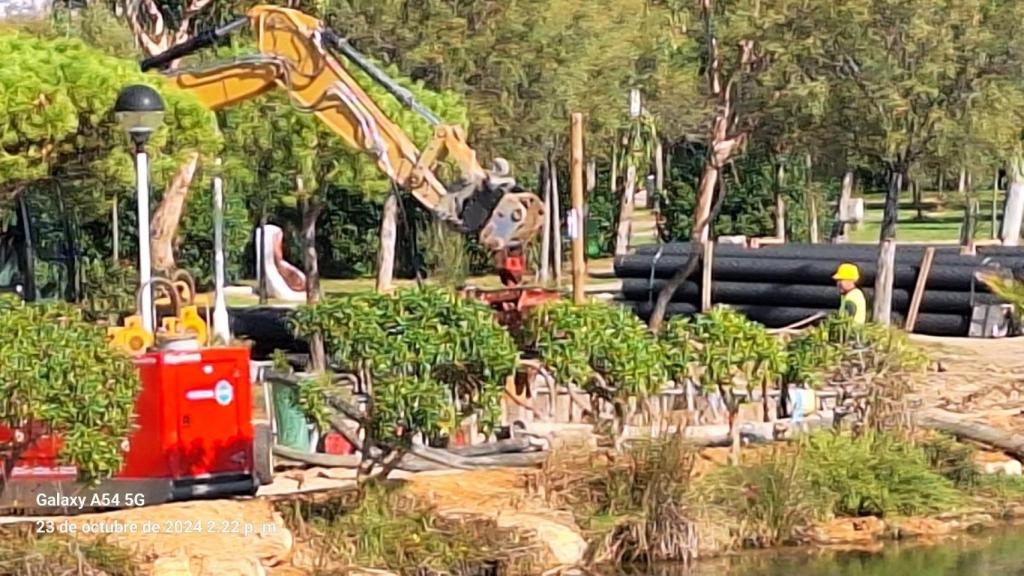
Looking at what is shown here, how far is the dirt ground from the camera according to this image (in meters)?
19.3

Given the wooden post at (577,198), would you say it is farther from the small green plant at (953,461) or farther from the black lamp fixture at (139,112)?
the black lamp fixture at (139,112)

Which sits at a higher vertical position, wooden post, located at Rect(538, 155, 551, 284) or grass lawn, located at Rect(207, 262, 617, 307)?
wooden post, located at Rect(538, 155, 551, 284)

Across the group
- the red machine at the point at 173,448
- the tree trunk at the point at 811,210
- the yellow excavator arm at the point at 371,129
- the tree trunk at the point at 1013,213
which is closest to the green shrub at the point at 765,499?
the red machine at the point at 173,448

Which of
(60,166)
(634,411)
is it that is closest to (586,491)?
(634,411)

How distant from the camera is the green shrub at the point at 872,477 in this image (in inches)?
594

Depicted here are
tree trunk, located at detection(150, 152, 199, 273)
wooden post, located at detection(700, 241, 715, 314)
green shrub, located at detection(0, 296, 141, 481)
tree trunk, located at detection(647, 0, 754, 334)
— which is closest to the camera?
green shrub, located at detection(0, 296, 141, 481)

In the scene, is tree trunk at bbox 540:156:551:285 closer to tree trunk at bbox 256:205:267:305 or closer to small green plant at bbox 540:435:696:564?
tree trunk at bbox 256:205:267:305

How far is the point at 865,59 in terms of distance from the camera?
24.8 metres

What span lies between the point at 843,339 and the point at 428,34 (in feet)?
43.2

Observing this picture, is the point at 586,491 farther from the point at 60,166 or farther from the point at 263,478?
the point at 60,166

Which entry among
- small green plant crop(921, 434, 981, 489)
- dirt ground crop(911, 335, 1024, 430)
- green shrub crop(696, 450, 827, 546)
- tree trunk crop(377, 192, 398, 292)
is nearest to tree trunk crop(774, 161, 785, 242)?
tree trunk crop(377, 192, 398, 292)

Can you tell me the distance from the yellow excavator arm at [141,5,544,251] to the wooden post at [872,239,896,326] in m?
6.77

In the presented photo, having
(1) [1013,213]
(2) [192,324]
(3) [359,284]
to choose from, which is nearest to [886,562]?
(2) [192,324]

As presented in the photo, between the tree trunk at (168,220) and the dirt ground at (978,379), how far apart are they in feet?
28.9
